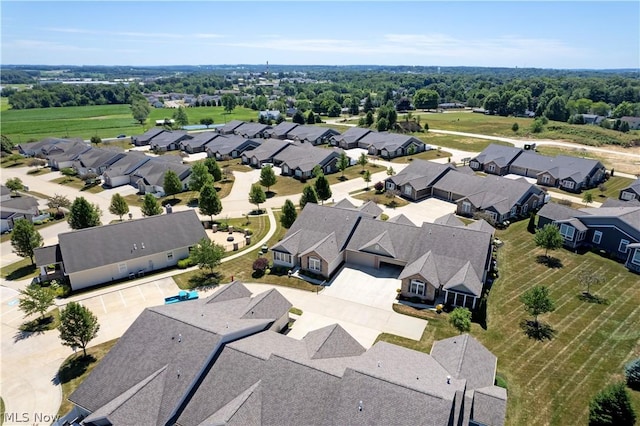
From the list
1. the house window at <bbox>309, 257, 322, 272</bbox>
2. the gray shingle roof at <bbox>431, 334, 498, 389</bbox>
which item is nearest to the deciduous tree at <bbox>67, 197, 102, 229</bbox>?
the house window at <bbox>309, 257, 322, 272</bbox>

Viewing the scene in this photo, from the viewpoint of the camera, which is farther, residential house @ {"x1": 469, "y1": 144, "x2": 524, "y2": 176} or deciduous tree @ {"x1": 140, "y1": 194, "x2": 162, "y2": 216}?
residential house @ {"x1": 469, "y1": 144, "x2": 524, "y2": 176}

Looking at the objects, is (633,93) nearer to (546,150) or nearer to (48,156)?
(546,150)

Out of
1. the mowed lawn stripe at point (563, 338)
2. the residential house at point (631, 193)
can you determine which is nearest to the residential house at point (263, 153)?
the mowed lawn stripe at point (563, 338)

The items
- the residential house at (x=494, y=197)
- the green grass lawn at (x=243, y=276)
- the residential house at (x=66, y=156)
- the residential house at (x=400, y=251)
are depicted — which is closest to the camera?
the residential house at (x=400, y=251)

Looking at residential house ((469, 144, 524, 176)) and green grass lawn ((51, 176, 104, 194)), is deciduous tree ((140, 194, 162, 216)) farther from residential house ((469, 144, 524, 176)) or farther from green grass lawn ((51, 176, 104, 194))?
residential house ((469, 144, 524, 176))

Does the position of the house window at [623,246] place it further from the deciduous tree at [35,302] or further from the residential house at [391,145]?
the deciduous tree at [35,302]

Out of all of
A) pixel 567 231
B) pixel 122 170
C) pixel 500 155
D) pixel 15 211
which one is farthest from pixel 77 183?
pixel 500 155

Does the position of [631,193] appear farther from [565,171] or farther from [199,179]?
[199,179]
